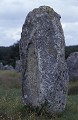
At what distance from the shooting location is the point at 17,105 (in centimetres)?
1595

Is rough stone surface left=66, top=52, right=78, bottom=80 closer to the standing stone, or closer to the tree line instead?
the standing stone

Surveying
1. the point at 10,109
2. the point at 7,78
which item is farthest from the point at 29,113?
the point at 7,78

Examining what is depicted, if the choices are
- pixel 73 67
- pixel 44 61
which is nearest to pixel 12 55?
pixel 73 67

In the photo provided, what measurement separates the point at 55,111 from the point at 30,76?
1365 mm

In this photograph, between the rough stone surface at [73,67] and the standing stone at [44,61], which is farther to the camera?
the rough stone surface at [73,67]

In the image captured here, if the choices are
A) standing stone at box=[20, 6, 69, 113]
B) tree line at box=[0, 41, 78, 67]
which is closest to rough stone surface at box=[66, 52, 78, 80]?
standing stone at box=[20, 6, 69, 113]

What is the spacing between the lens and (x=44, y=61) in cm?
1519

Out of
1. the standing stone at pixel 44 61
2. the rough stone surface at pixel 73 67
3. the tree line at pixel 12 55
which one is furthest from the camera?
the tree line at pixel 12 55

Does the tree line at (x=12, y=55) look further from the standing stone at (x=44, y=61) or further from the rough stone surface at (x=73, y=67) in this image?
the standing stone at (x=44, y=61)

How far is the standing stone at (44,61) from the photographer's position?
49.5 ft

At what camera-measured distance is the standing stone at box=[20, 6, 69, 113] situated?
15.1 meters

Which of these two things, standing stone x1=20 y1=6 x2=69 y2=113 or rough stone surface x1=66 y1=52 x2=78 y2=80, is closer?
standing stone x1=20 y1=6 x2=69 y2=113

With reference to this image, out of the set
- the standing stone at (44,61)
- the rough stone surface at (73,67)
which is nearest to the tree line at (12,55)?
the rough stone surface at (73,67)

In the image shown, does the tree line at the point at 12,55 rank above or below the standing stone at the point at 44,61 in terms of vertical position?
above
